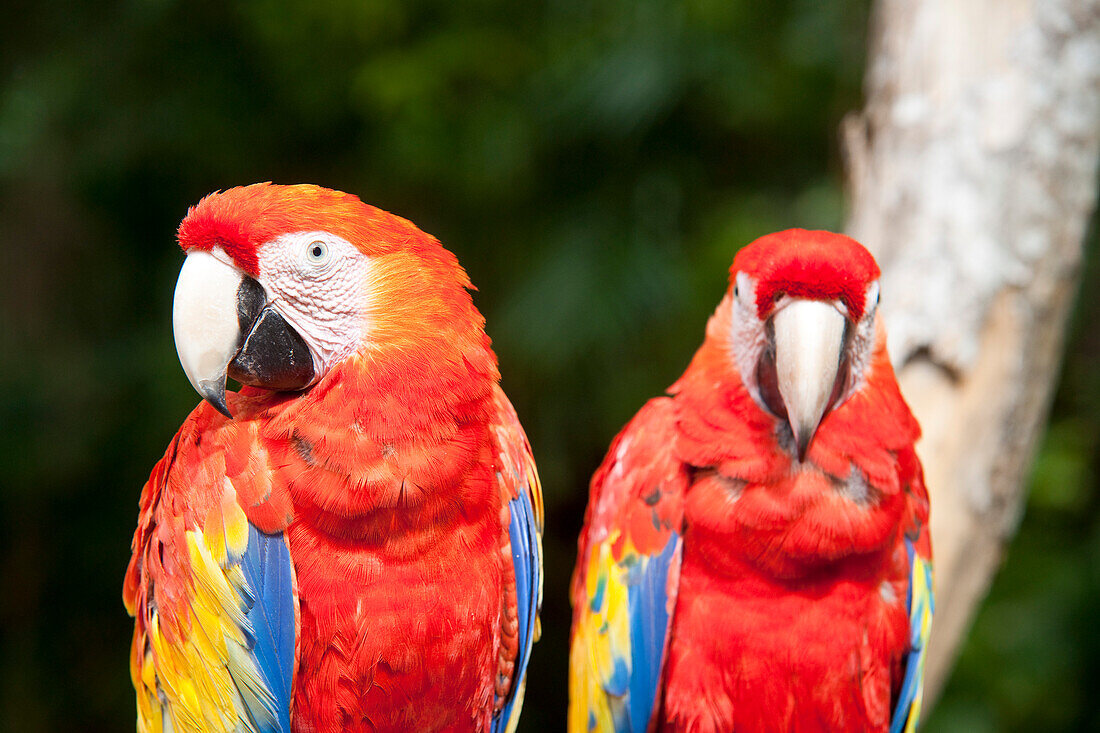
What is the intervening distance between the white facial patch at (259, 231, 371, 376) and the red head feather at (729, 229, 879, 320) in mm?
540

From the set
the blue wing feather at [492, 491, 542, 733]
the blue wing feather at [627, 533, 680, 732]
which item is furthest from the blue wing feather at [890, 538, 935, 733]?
the blue wing feather at [492, 491, 542, 733]

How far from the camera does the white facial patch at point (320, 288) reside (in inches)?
41.6

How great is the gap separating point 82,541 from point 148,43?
1.52 metres

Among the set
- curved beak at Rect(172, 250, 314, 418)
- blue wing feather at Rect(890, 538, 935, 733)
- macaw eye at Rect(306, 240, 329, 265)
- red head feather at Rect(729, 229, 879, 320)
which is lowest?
blue wing feather at Rect(890, 538, 935, 733)

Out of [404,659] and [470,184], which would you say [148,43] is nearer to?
[470,184]

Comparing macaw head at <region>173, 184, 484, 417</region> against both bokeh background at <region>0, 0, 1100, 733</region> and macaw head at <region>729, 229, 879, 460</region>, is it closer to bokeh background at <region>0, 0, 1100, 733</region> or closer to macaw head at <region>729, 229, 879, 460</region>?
macaw head at <region>729, 229, 879, 460</region>

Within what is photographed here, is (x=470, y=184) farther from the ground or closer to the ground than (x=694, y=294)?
farther from the ground

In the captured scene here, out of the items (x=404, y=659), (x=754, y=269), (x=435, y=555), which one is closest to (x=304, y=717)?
(x=404, y=659)

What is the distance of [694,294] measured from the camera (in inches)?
98.4

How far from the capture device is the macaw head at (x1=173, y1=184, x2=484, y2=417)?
1.04 meters

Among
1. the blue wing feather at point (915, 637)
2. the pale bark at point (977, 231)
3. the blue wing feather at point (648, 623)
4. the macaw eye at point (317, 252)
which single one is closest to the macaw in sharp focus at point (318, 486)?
the macaw eye at point (317, 252)

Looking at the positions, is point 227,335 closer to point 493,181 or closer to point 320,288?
point 320,288

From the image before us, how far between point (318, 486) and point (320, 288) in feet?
0.79

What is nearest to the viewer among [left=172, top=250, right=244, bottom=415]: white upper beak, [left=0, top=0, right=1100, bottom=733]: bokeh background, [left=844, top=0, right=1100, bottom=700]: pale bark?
[left=172, top=250, right=244, bottom=415]: white upper beak
